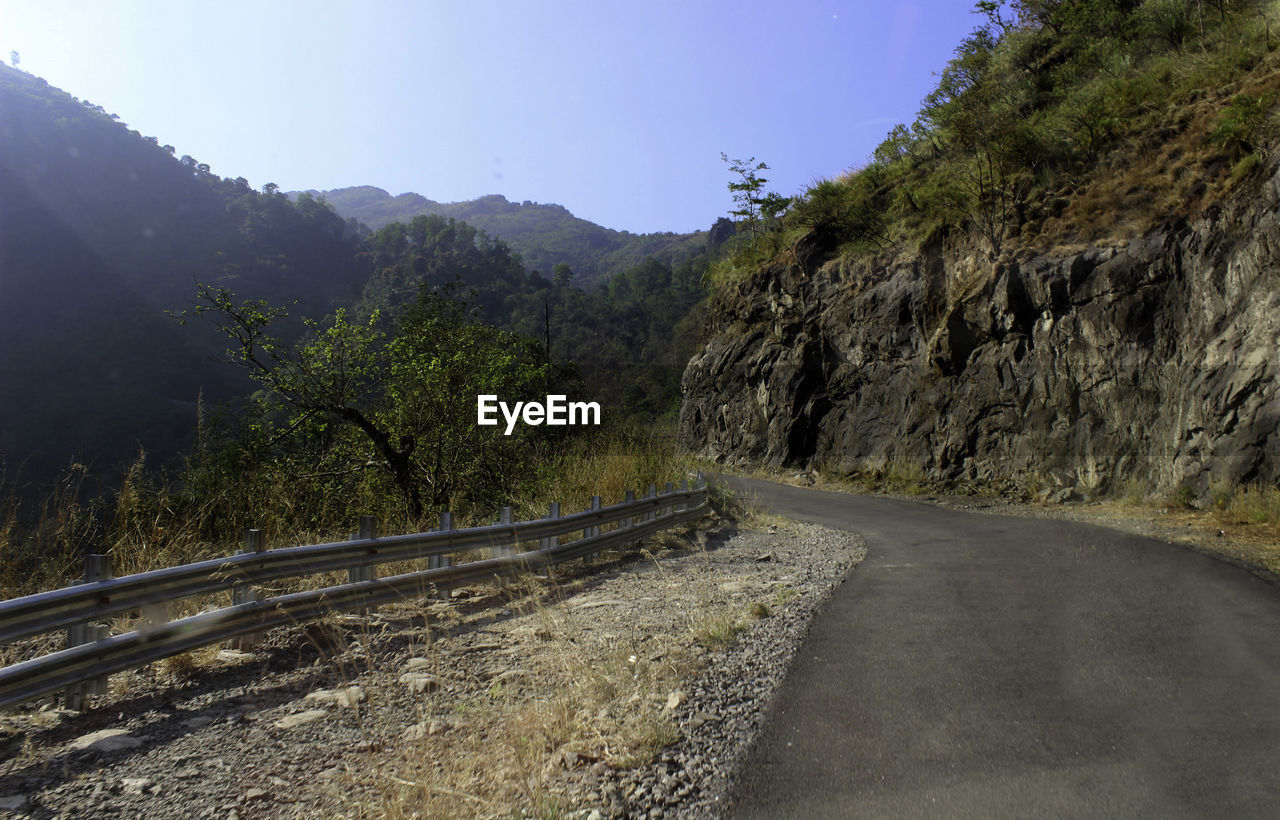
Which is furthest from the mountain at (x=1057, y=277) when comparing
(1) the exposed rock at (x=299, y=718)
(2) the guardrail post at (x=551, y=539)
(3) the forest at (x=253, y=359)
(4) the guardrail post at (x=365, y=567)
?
(1) the exposed rock at (x=299, y=718)

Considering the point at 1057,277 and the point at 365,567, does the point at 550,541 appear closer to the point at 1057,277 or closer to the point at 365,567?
the point at 365,567

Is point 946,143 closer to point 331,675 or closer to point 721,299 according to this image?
point 721,299

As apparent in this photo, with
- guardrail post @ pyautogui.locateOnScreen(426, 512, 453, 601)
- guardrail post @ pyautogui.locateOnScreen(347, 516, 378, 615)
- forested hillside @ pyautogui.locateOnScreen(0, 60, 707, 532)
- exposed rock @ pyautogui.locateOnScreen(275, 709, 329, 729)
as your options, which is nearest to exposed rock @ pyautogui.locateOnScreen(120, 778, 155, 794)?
exposed rock @ pyautogui.locateOnScreen(275, 709, 329, 729)

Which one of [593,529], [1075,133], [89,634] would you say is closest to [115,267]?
[1075,133]

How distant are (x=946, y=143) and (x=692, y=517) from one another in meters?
19.0

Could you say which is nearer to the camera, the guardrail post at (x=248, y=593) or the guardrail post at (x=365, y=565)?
the guardrail post at (x=248, y=593)

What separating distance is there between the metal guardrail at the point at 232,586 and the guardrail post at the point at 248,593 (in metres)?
0.03

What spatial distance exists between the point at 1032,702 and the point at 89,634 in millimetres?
5135

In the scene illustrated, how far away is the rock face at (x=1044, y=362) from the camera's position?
569 inches

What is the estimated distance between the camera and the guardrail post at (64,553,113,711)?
14.1 feet

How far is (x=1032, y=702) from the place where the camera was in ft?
14.0

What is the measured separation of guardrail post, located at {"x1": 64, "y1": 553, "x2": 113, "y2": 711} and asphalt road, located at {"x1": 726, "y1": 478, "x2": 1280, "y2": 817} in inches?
139

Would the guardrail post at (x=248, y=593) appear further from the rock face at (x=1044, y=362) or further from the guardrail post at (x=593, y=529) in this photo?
the rock face at (x=1044, y=362)

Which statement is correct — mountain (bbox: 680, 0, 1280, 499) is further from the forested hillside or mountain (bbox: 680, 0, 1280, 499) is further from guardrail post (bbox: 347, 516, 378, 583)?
guardrail post (bbox: 347, 516, 378, 583)
